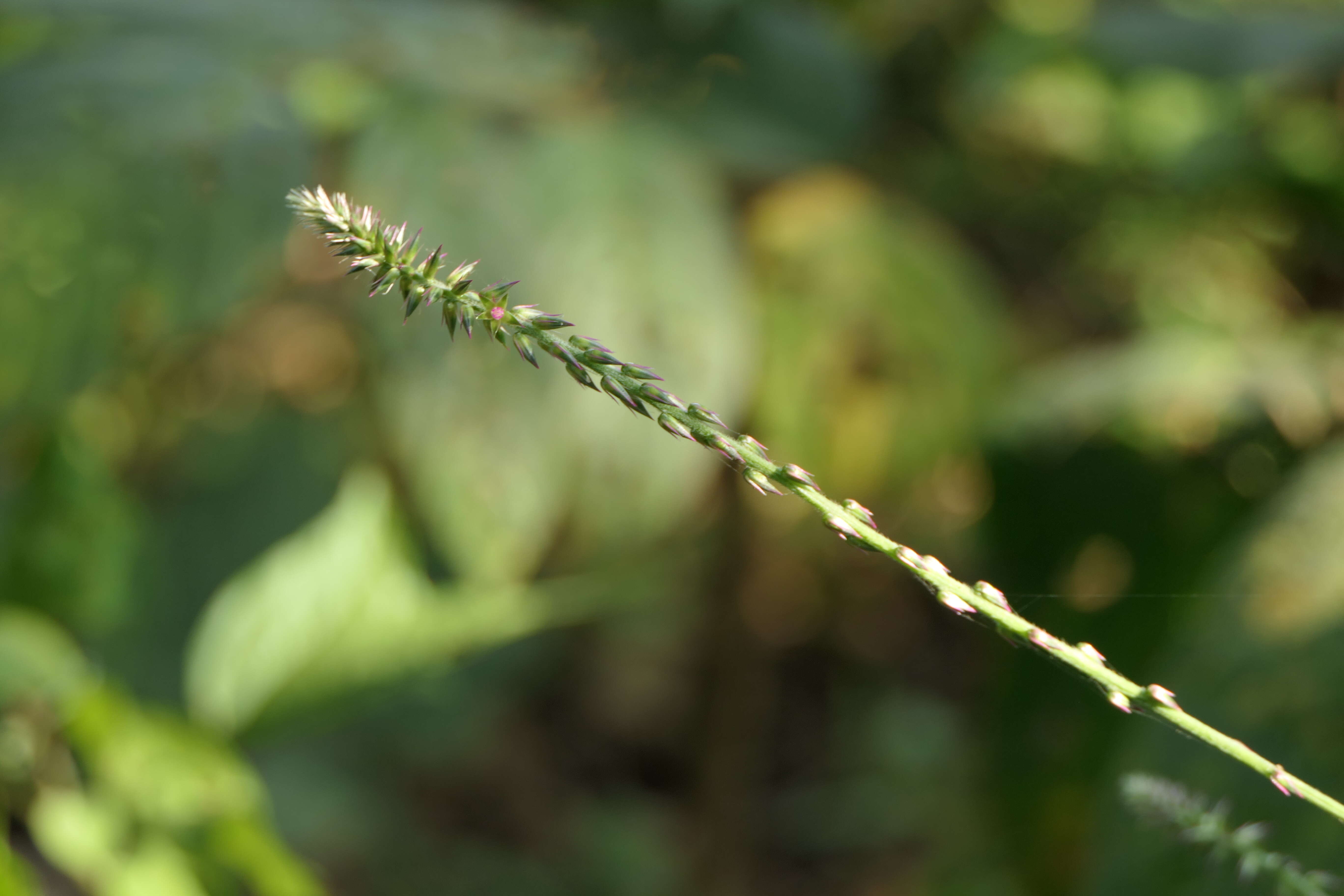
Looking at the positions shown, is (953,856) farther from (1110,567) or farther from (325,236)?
(325,236)

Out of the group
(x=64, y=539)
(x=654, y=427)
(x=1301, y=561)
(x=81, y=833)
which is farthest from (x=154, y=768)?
(x=1301, y=561)

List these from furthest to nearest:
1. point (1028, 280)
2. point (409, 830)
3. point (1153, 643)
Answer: point (409, 830)
point (1028, 280)
point (1153, 643)

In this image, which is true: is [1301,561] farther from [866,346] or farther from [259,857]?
[259,857]

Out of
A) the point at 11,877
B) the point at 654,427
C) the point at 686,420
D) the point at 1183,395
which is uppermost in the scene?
the point at 1183,395

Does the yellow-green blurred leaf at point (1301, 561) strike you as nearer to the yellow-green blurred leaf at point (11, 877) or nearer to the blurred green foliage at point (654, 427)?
the blurred green foliage at point (654, 427)

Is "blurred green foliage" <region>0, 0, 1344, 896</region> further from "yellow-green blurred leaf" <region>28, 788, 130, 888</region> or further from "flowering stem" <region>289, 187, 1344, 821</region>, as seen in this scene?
"flowering stem" <region>289, 187, 1344, 821</region>

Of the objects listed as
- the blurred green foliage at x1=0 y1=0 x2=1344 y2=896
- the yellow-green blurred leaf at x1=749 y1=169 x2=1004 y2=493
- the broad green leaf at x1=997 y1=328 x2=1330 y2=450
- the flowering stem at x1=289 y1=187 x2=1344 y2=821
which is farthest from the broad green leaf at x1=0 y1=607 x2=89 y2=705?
the broad green leaf at x1=997 y1=328 x2=1330 y2=450

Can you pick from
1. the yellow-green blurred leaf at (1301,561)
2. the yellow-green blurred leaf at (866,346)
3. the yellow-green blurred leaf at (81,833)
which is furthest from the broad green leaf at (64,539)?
the yellow-green blurred leaf at (1301,561)

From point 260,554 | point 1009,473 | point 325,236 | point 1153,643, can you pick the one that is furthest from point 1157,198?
point 325,236
